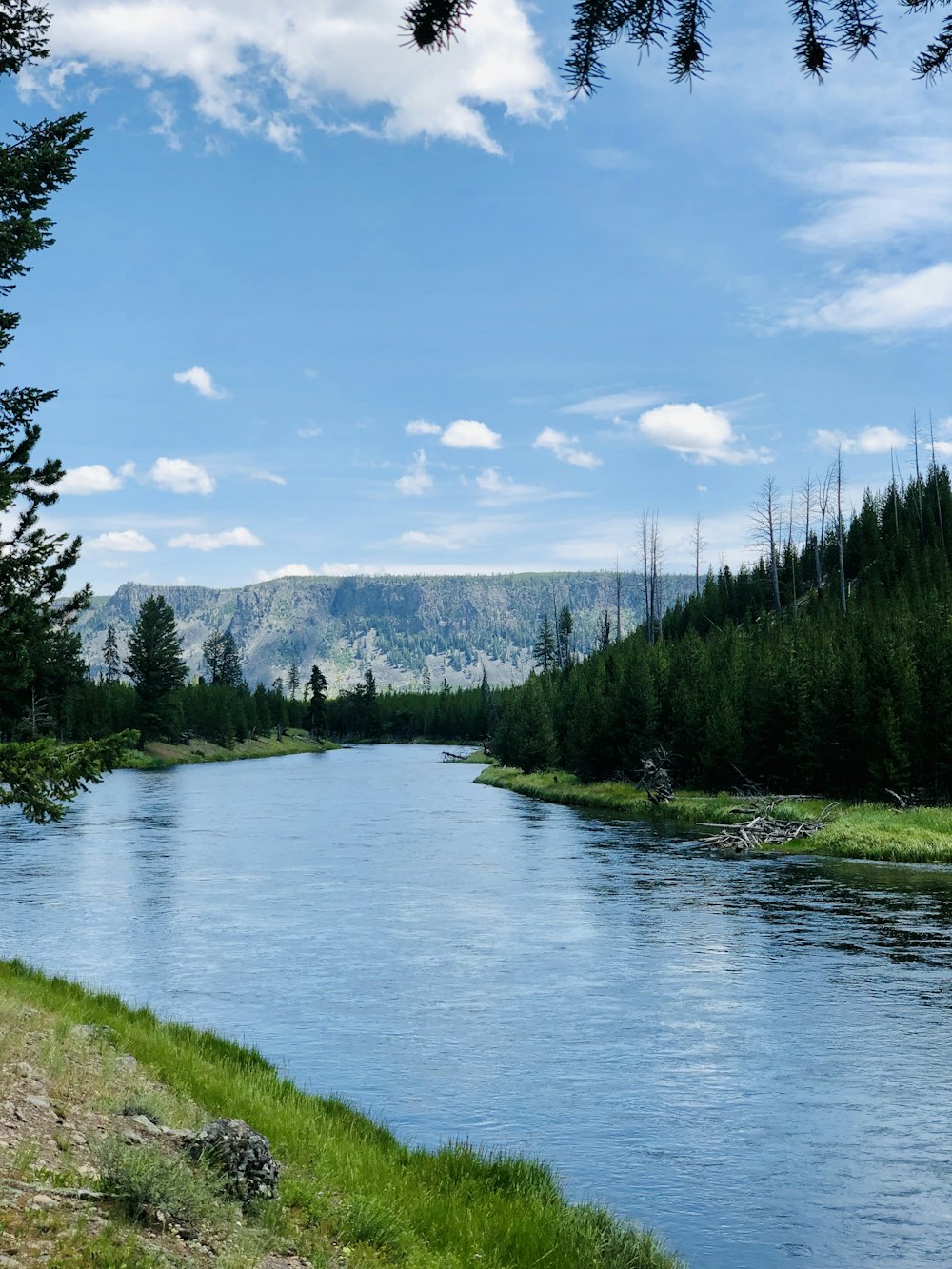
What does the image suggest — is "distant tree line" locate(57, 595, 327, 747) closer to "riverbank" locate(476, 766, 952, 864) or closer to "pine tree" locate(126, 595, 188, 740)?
"pine tree" locate(126, 595, 188, 740)

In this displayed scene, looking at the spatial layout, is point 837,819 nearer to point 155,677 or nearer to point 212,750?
point 155,677

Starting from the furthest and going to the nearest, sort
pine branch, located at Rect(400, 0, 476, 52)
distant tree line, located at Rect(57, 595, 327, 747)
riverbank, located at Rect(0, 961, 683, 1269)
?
distant tree line, located at Rect(57, 595, 327, 747) → riverbank, located at Rect(0, 961, 683, 1269) → pine branch, located at Rect(400, 0, 476, 52)

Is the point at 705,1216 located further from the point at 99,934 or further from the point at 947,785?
the point at 947,785

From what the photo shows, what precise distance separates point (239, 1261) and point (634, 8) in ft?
29.2

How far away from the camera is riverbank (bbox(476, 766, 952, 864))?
155 feet

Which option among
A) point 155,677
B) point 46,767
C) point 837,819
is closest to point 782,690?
point 837,819

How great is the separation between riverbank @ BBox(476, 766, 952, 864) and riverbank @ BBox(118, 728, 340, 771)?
49.1 metres

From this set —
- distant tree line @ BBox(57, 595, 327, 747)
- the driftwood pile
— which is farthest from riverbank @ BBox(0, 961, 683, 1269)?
distant tree line @ BBox(57, 595, 327, 747)

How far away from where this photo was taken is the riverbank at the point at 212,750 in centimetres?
12519

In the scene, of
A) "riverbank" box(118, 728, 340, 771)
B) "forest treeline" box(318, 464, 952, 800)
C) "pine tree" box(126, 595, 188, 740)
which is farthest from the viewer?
"pine tree" box(126, 595, 188, 740)

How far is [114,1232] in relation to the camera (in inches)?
321

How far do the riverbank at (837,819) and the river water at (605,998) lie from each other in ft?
11.4

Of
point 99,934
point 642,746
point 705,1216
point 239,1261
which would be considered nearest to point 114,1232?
point 239,1261

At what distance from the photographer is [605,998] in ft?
77.4
